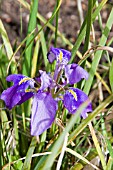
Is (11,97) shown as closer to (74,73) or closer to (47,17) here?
(74,73)

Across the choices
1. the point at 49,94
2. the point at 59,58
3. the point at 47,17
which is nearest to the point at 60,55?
the point at 59,58

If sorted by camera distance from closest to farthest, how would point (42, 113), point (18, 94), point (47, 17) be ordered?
1. point (42, 113)
2. point (18, 94)
3. point (47, 17)

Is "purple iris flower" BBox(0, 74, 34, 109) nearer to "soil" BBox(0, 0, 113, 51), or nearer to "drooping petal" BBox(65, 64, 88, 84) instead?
"drooping petal" BBox(65, 64, 88, 84)

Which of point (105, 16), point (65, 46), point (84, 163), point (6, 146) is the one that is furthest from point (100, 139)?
point (105, 16)

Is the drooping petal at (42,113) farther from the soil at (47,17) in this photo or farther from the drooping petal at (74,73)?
the soil at (47,17)

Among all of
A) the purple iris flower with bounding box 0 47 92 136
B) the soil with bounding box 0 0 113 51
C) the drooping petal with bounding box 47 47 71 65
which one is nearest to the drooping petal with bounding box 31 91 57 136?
the purple iris flower with bounding box 0 47 92 136

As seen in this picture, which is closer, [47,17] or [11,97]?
[11,97]
